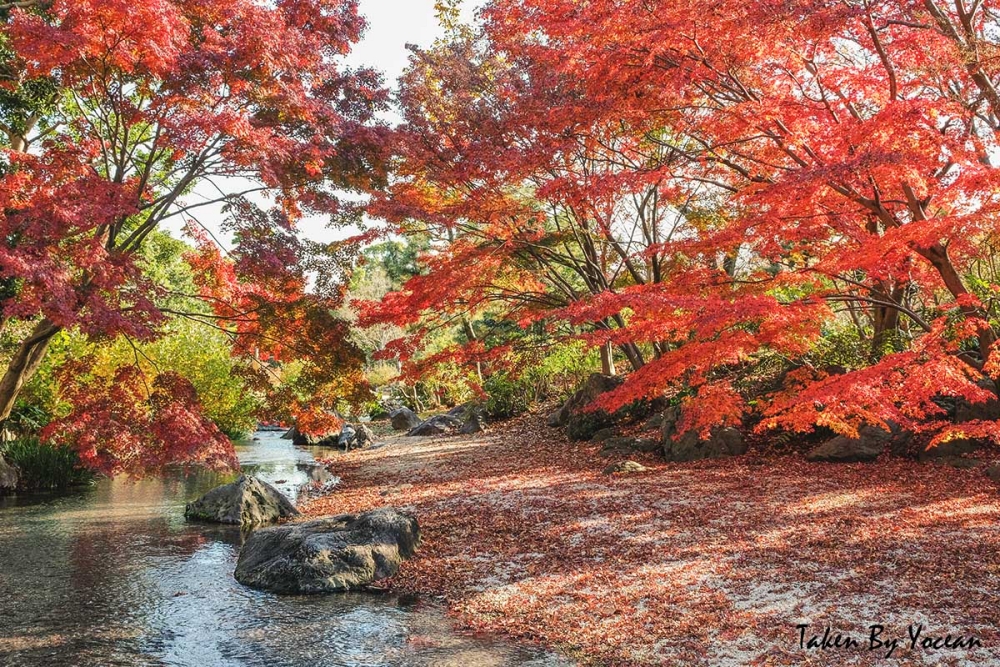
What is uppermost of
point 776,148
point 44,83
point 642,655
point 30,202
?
point 44,83

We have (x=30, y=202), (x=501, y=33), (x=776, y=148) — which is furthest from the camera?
(x=501, y=33)

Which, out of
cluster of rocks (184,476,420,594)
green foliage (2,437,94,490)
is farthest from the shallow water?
green foliage (2,437,94,490)

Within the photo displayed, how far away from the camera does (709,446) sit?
1127cm

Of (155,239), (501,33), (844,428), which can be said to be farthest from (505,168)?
(155,239)

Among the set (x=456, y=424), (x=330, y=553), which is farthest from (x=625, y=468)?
(x=456, y=424)

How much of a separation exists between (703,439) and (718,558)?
485 centimetres

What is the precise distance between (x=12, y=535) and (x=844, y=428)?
10.7 metres

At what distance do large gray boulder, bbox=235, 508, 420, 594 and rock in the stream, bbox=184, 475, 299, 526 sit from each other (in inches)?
95.4

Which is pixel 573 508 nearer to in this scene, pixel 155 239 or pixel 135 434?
pixel 135 434

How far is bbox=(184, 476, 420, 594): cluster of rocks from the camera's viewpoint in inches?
253

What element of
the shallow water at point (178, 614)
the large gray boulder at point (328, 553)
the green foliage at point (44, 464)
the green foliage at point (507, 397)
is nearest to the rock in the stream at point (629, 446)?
the large gray boulder at point (328, 553)

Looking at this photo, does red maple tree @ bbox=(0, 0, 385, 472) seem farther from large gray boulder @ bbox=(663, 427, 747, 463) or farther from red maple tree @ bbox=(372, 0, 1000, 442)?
large gray boulder @ bbox=(663, 427, 747, 463)

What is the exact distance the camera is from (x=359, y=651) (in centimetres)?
491

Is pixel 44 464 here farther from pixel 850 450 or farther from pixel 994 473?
pixel 994 473
